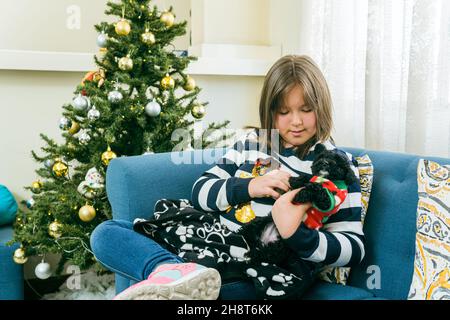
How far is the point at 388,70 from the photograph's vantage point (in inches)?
76.9

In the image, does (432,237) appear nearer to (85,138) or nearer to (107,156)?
(107,156)

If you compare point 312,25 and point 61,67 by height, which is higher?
point 312,25

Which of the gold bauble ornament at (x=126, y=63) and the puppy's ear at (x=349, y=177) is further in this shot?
the gold bauble ornament at (x=126, y=63)

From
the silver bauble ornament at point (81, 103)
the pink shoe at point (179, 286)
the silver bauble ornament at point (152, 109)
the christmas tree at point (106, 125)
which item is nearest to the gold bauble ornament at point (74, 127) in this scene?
the christmas tree at point (106, 125)

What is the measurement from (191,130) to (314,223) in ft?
2.93

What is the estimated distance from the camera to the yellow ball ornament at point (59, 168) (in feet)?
6.46

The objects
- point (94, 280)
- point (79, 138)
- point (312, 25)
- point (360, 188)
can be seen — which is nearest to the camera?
point (360, 188)

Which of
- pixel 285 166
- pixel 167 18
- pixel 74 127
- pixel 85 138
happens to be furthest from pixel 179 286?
pixel 167 18

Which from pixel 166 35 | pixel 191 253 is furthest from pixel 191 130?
pixel 191 253

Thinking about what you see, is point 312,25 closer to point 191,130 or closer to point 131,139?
point 191,130

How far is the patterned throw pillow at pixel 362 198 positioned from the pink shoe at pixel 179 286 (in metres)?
0.43

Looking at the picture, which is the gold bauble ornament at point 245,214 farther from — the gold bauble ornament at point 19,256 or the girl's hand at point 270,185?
the gold bauble ornament at point 19,256

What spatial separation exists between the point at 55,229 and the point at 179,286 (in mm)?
988

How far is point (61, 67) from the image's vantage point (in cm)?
249
